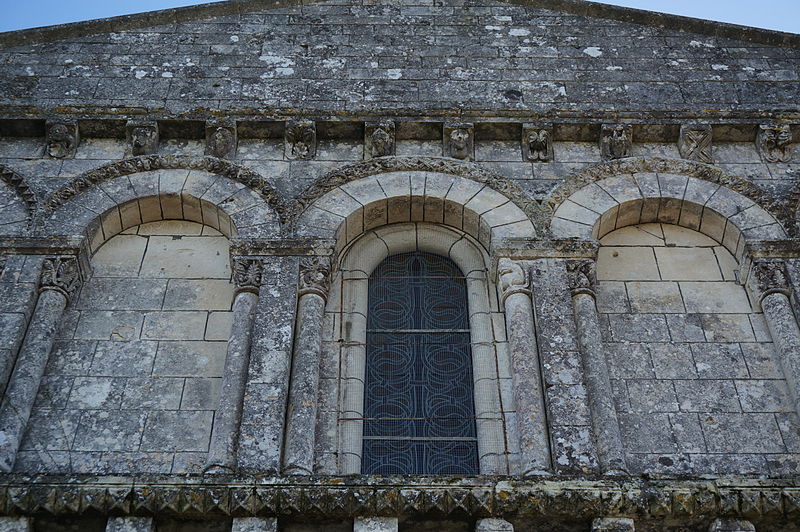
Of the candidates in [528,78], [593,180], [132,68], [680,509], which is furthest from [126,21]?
[680,509]

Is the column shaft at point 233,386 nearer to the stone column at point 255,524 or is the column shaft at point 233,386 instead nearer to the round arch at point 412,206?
the stone column at point 255,524

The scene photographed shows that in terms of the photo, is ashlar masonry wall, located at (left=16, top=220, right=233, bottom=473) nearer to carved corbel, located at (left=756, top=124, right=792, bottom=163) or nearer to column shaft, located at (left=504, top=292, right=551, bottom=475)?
column shaft, located at (left=504, top=292, right=551, bottom=475)

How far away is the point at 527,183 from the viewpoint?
1076cm

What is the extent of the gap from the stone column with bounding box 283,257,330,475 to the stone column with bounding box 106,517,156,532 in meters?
1.17

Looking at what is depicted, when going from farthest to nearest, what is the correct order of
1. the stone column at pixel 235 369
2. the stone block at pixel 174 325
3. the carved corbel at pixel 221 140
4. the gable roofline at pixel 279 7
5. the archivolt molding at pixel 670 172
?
the gable roofline at pixel 279 7, the carved corbel at pixel 221 140, the archivolt molding at pixel 670 172, the stone block at pixel 174 325, the stone column at pixel 235 369

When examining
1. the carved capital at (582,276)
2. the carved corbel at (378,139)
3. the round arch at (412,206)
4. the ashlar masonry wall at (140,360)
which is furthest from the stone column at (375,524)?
the carved corbel at (378,139)

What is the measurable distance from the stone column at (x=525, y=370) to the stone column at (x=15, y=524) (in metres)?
3.54

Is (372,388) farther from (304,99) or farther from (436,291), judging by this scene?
(304,99)

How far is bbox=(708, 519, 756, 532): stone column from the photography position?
24.6 ft

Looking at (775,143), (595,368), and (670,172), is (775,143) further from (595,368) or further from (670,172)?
(595,368)

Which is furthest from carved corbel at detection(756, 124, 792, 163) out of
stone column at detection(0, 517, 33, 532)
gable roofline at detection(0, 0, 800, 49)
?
stone column at detection(0, 517, 33, 532)

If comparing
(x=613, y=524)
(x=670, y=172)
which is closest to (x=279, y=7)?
(x=670, y=172)

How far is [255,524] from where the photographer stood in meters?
7.50

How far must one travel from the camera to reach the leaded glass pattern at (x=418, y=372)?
901 centimetres
